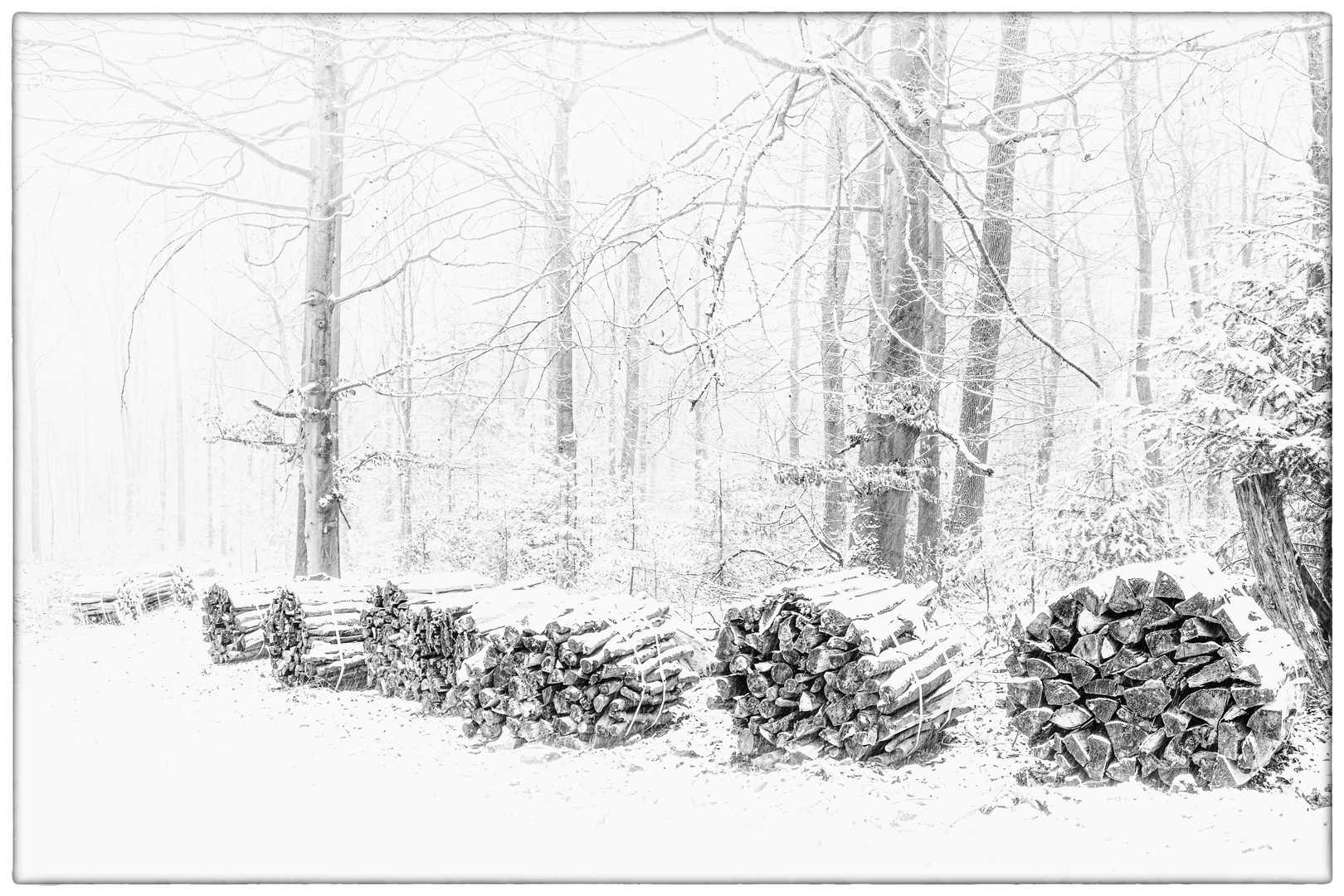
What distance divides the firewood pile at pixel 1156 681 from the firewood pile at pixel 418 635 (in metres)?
3.12

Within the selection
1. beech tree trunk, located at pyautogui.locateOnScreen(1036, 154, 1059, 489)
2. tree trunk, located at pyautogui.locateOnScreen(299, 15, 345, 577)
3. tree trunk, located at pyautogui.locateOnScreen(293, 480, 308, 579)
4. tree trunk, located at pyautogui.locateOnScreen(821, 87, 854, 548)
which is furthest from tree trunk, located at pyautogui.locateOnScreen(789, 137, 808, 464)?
tree trunk, located at pyautogui.locateOnScreen(293, 480, 308, 579)

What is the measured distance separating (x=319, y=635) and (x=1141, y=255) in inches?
264

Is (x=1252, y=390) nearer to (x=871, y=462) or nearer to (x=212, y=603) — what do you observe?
(x=871, y=462)

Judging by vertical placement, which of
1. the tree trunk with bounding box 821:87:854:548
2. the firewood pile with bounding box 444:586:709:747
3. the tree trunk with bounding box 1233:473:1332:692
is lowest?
the firewood pile with bounding box 444:586:709:747

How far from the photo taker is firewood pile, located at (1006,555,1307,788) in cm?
311

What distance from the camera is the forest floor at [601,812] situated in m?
3.14

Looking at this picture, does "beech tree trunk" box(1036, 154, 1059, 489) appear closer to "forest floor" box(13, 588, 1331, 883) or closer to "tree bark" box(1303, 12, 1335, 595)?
"tree bark" box(1303, 12, 1335, 595)

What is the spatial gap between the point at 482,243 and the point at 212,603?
3.71 m

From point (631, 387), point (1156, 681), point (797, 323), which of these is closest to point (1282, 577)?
point (1156, 681)

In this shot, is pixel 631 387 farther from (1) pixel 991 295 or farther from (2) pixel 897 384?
(1) pixel 991 295

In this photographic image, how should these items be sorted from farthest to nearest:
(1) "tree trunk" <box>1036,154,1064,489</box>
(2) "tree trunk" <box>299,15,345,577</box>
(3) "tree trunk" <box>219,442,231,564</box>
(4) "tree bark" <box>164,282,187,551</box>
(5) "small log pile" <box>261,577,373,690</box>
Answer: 1. (3) "tree trunk" <box>219,442,231,564</box>
2. (4) "tree bark" <box>164,282,187,551</box>
3. (2) "tree trunk" <box>299,15,345,577</box>
4. (1) "tree trunk" <box>1036,154,1064,489</box>
5. (5) "small log pile" <box>261,577,373,690</box>

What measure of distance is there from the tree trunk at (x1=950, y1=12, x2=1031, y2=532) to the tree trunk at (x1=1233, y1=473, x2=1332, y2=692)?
62.8 inches

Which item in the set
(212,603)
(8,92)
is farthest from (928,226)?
(212,603)

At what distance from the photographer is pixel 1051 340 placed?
251 inches
